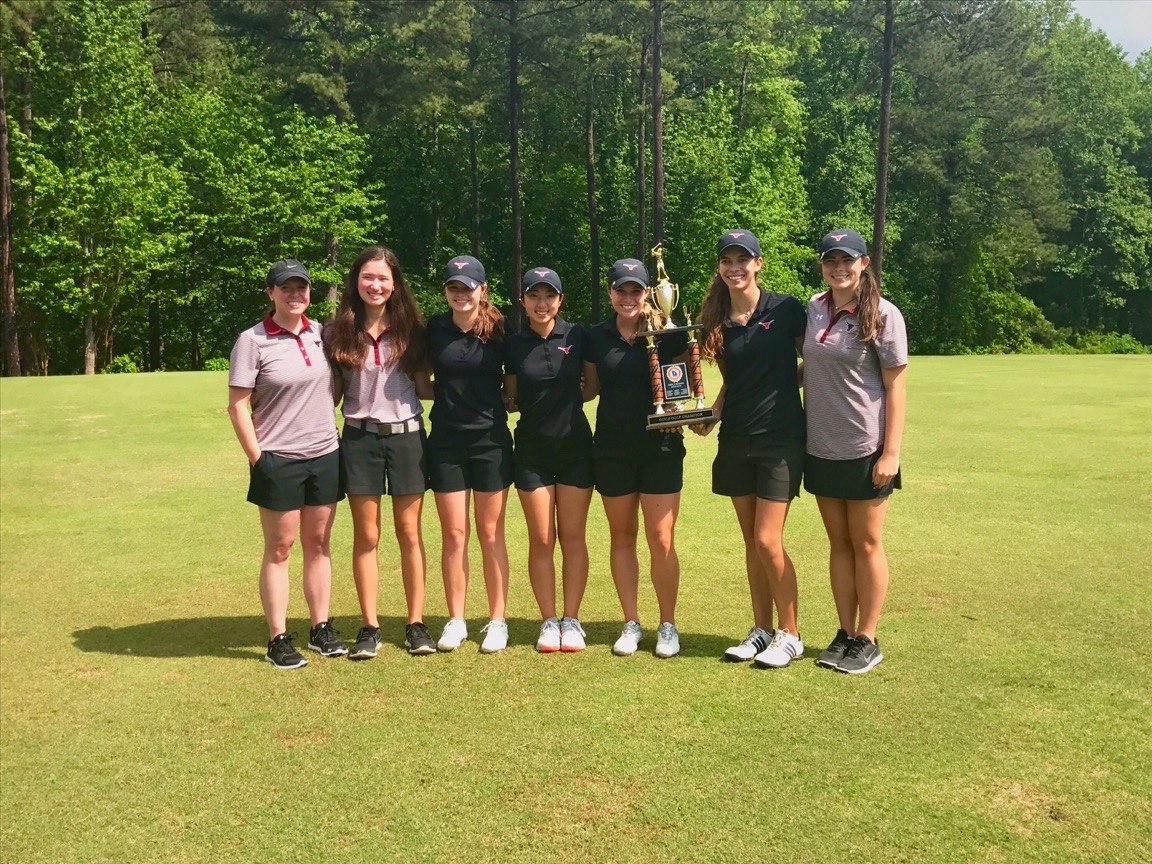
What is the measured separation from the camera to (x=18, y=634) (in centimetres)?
630

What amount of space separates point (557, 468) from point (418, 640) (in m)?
1.20

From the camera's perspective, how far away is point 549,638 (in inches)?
222

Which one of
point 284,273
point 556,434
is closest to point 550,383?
point 556,434

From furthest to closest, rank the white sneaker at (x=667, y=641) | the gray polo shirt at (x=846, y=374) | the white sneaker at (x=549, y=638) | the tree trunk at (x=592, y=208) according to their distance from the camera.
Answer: the tree trunk at (x=592, y=208)
the white sneaker at (x=549, y=638)
the white sneaker at (x=667, y=641)
the gray polo shirt at (x=846, y=374)

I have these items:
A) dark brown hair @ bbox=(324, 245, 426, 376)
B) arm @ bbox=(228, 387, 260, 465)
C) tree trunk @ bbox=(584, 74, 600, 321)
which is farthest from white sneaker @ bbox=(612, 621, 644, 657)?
tree trunk @ bbox=(584, 74, 600, 321)

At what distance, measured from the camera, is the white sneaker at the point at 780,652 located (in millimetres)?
5262

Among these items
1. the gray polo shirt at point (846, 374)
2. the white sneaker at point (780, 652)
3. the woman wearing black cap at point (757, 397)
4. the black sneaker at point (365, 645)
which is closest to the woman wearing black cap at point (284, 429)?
the black sneaker at point (365, 645)

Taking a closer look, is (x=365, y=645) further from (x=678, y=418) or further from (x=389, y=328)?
(x=678, y=418)

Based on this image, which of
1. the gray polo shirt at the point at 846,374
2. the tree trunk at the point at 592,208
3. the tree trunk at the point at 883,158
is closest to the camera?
the gray polo shirt at the point at 846,374

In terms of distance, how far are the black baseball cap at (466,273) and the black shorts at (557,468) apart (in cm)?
91

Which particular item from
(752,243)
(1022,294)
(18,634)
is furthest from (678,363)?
(1022,294)

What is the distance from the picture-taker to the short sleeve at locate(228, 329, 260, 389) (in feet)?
17.2

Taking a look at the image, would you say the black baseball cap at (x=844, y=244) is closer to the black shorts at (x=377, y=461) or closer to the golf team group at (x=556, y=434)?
the golf team group at (x=556, y=434)

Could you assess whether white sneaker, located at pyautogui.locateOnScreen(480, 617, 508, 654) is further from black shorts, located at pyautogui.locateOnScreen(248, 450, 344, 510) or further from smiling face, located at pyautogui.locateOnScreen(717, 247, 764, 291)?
smiling face, located at pyautogui.locateOnScreen(717, 247, 764, 291)
